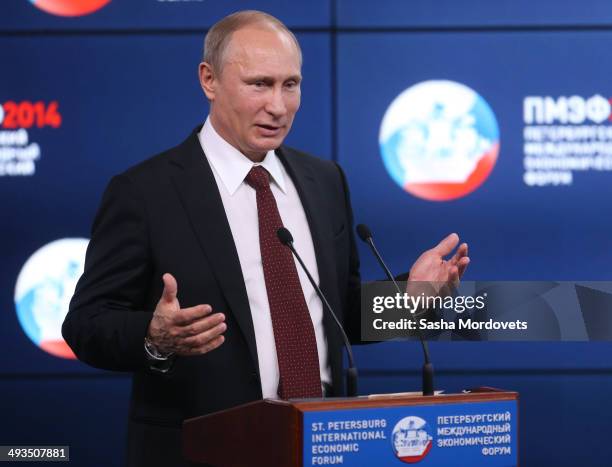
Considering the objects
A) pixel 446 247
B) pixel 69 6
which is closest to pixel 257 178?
pixel 446 247

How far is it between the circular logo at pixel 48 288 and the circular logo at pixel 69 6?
2.76ft

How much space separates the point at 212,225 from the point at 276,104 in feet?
1.02

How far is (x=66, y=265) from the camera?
11.1 ft

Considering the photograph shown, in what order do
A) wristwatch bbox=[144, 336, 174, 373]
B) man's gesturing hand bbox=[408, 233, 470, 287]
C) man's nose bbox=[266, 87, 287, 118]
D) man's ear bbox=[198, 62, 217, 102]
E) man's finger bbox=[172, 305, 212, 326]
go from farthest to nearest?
1. man's ear bbox=[198, 62, 217, 102]
2. man's nose bbox=[266, 87, 287, 118]
3. man's gesturing hand bbox=[408, 233, 470, 287]
4. wristwatch bbox=[144, 336, 174, 373]
5. man's finger bbox=[172, 305, 212, 326]

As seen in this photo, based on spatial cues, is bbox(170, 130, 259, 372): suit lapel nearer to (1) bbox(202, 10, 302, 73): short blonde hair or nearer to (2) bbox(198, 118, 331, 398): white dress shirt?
(2) bbox(198, 118, 331, 398): white dress shirt

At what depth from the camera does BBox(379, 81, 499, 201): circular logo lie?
3.39 meters

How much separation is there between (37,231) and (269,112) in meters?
1.61

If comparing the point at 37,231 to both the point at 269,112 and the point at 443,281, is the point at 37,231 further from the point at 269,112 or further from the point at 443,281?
the point at 443,281

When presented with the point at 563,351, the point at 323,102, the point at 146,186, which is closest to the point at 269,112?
the point at 146,186

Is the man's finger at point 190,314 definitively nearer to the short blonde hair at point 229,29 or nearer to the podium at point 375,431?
the podium at point 375,431

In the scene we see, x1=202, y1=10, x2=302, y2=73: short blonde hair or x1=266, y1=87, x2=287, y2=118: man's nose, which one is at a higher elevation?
x1=202, y1=10, x2=302, y2=73: short blonde hair

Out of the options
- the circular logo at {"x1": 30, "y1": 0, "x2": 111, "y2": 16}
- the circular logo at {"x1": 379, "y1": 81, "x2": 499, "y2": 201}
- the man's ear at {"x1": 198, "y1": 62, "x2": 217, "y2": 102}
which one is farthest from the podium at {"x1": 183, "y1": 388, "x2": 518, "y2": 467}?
the circular logo at {"x1": 30, "y1": 0, "x2": 111, "y2": 16}

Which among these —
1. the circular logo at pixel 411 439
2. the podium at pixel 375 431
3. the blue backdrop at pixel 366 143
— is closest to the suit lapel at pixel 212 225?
the podium at pixel 375 431

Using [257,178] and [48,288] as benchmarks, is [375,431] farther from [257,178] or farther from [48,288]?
[48,288]
